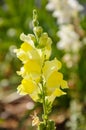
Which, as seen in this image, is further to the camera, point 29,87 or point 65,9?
point 65,9

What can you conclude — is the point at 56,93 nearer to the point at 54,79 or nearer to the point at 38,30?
the point at 54,79

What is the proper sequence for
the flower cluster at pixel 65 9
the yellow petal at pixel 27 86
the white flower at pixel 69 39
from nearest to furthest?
the yellow petal at pixel 27 86, the flower cluster at pixel 65 9, the white flower at pixel 69 39

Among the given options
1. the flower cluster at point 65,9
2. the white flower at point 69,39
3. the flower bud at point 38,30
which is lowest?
the flower bud at point 38,30

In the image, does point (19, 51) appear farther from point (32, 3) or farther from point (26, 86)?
point (32, 3)

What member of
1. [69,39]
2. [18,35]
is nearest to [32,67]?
[69,39]

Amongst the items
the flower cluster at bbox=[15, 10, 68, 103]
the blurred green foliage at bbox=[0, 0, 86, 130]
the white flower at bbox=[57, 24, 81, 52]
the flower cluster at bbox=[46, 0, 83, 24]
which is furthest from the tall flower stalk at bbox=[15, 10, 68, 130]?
the blurred green foliage at bbox=[0, 0, 86, 130]

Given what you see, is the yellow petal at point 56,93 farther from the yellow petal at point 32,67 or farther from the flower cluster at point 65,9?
the flower cluster at point 65,9

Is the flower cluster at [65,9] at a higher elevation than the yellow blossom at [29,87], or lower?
higher

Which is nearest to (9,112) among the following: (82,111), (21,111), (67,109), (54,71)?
(21,111)

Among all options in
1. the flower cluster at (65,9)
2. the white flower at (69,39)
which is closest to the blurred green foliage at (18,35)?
the white flower at (69,39)
